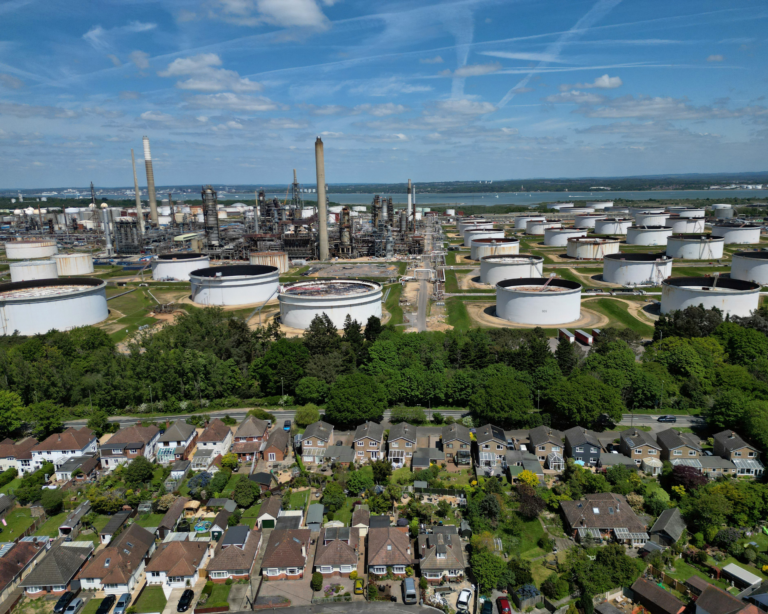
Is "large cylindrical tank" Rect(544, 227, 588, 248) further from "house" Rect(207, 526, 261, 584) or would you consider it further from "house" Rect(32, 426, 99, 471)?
"house" Rect(207, 526, 261, 584)

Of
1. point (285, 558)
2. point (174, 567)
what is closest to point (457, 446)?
point (285, 558)

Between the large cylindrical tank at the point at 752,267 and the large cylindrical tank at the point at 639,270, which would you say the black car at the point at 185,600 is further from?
the large cylindrical tank at the point at 752,267

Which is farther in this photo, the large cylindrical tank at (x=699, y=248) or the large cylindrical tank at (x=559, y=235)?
the large cylindrical tank at (x=559, y=235)

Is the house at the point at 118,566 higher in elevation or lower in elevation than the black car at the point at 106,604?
higher

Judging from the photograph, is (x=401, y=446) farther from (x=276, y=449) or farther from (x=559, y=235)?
(x=559, y=235)

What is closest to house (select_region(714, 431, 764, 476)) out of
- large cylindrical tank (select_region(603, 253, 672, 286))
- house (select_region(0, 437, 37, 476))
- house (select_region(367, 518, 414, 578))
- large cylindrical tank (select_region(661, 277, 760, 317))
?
house (select_region(367, 518, 414, 578))

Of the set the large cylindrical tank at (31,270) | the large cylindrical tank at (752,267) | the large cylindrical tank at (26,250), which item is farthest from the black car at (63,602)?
the large cylindrical tank at (26,250)
